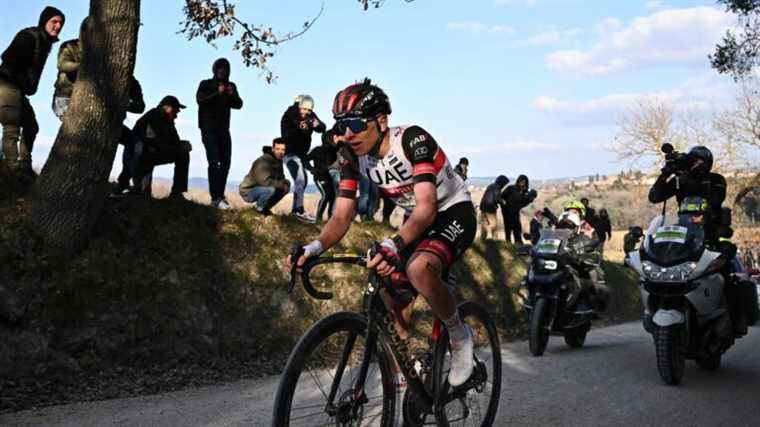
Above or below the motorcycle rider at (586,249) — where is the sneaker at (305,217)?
above

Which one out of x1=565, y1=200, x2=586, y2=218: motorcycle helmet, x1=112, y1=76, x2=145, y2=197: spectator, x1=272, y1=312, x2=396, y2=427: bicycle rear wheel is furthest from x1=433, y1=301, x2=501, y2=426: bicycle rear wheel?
x1=112, y1=76, x2=145, y2=197: spectator

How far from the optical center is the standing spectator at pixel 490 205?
717 inches

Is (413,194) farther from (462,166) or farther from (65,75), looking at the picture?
(462,166)

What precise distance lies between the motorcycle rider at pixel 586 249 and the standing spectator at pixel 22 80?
686cm

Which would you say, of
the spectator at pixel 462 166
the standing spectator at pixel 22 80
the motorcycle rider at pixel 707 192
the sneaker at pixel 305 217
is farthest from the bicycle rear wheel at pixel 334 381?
the spectator at pixel 462 166

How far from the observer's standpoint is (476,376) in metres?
5.56

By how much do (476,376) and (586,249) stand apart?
597 cm

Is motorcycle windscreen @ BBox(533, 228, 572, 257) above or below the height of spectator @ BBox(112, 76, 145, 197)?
below

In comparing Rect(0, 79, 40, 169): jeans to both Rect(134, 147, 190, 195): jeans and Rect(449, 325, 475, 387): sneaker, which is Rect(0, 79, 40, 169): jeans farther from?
Rect(449, 325, 475, 387): sneaker

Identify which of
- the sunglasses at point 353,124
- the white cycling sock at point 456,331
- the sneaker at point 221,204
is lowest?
the white cycling sock at point 456,331

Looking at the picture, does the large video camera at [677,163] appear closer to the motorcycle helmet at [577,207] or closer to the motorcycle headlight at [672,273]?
the motorcycle headlight at [672,273]

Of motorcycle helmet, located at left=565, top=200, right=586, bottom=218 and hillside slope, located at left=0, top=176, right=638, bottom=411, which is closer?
hillside slope, located at left=0, top=176, right=638, bottom=411

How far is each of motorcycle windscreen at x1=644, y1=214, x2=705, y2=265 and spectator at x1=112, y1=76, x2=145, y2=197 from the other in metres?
6.53

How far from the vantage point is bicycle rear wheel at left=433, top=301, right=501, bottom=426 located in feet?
17.0
